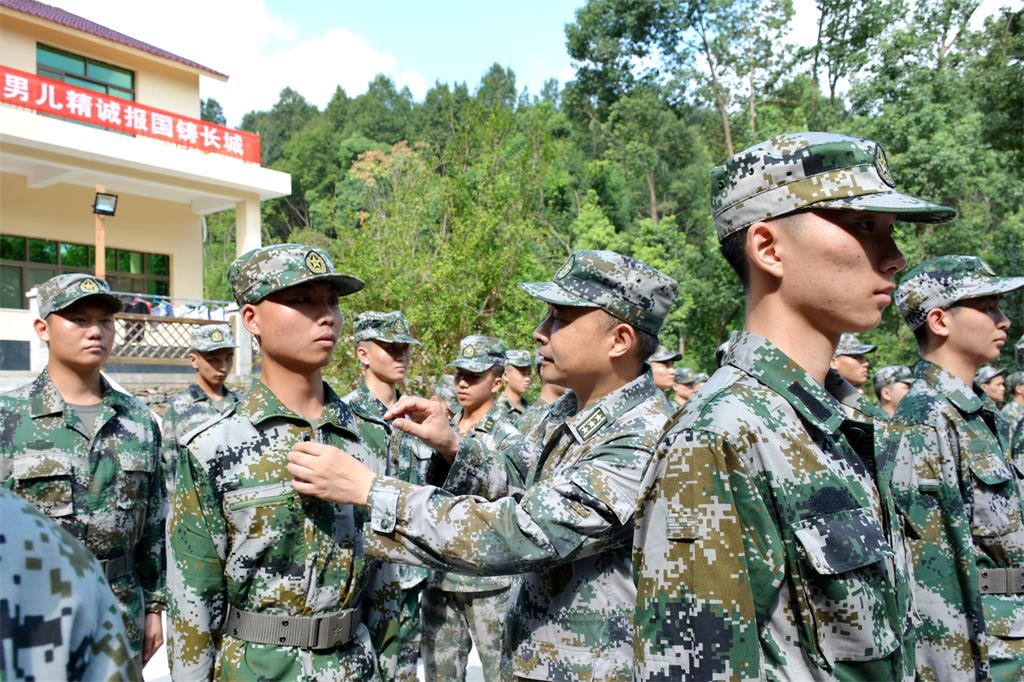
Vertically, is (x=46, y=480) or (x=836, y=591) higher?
(x=836, y=591)

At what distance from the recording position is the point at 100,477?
4.05 metres

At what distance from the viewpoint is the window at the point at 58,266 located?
61.8 feet

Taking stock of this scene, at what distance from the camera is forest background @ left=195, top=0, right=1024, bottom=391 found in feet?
53.4

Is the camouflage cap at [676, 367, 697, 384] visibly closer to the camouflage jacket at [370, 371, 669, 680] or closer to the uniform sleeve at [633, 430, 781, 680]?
the camouflage jacket at [370, 371, 669, 680]

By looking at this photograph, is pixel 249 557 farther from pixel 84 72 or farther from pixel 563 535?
pixel 84 72

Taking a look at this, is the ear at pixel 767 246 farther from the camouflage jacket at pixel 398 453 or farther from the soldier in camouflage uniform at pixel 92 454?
the soldier in camouflage uniform at pixel 92 454

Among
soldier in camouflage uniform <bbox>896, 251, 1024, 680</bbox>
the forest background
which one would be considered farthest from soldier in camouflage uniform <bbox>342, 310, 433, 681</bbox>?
the forest background

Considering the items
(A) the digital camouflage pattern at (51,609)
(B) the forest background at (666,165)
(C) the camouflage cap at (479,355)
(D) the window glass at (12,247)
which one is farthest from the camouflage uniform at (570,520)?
(D) the window glass at (12,247)

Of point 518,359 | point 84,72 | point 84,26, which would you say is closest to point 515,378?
point 518,359

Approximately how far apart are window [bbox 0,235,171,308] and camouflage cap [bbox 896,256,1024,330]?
1962cm

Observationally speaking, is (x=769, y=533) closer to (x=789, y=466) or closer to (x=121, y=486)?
(x=789, y=466)

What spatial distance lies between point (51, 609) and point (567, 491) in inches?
60.2

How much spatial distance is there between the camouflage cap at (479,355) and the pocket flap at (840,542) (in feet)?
16.7

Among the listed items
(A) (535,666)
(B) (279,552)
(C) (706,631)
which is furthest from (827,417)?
(B) (279,552)
